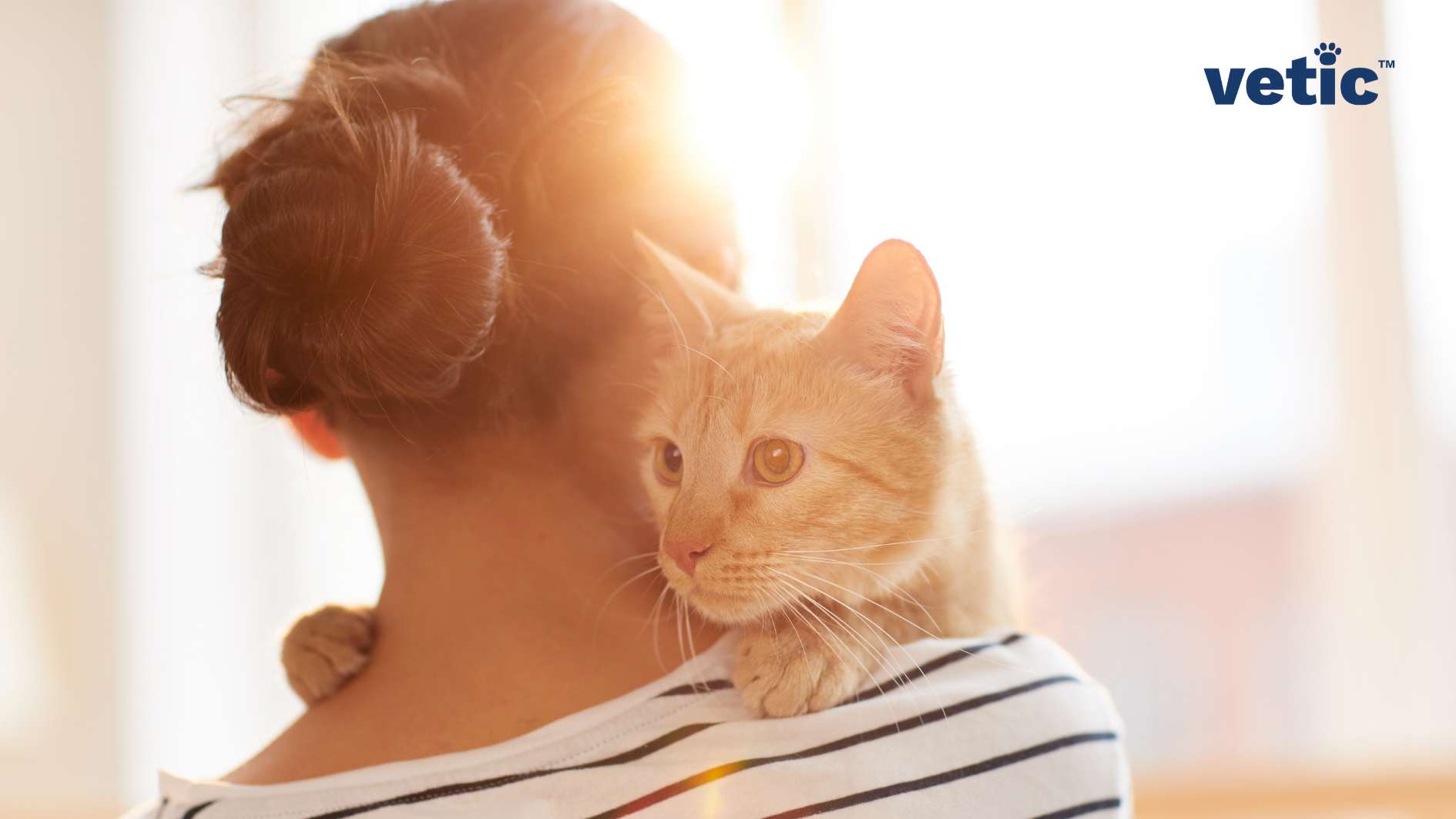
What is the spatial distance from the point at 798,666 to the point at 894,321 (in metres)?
0.34

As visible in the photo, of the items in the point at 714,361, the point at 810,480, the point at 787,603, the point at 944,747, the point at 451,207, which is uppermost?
the point at 451,207

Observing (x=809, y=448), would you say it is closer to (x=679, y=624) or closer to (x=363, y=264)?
(x=679, y=624)

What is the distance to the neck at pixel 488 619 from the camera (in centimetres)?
92

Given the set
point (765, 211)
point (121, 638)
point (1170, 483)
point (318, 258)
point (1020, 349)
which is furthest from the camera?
point (121, 638)

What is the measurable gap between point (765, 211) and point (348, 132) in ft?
2.48

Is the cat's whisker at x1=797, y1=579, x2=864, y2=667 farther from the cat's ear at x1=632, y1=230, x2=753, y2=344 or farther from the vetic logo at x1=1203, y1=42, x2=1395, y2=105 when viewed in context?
the vetic logo at x1=1203, y1=42, x2=1395, y2=105

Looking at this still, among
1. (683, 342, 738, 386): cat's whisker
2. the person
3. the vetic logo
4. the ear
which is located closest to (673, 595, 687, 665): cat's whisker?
the person

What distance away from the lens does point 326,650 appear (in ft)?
3.55

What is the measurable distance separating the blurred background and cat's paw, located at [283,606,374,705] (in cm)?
136

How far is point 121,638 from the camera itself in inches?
121

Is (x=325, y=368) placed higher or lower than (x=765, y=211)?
lower

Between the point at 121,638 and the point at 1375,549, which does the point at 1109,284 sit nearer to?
the point at 1375,549

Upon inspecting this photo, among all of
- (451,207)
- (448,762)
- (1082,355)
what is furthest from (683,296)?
(1082,355)

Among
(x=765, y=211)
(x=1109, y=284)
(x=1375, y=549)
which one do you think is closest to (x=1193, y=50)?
(x=1109, y=284)
